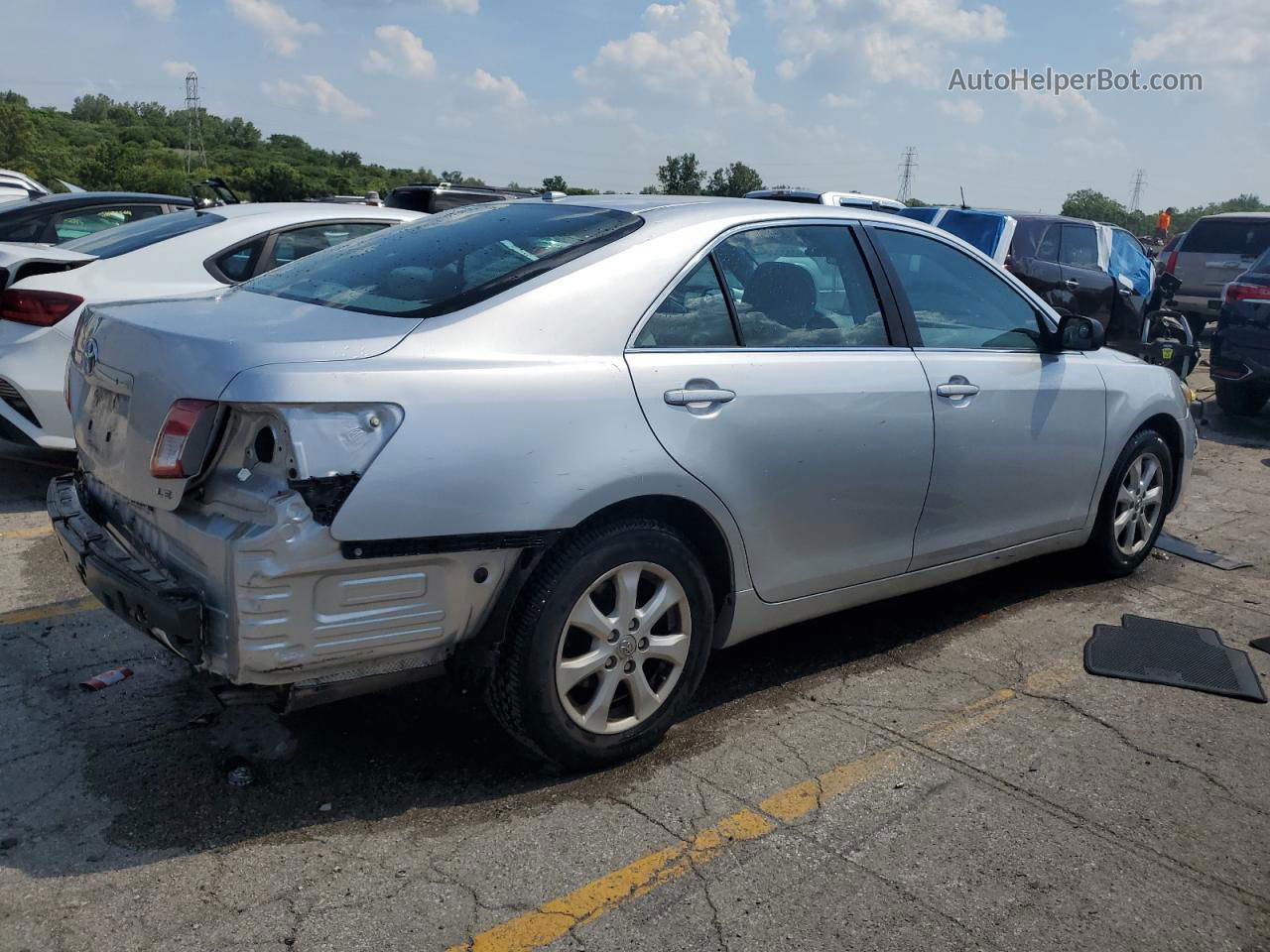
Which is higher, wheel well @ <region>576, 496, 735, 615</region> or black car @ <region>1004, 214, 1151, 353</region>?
black car @ <region>1004, 214, 1151, 353</region>

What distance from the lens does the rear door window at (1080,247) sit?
12016mm

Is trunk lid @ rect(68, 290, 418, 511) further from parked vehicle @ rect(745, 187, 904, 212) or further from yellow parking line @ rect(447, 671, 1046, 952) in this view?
parked vehicle @ rect(745, 187, 904, 212)

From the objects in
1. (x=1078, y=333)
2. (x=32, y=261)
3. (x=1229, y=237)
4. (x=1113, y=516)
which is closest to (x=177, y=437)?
(x=1078, y=333)

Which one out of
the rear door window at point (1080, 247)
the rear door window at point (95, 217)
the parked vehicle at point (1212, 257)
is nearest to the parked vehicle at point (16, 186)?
the rear door window at point (95, 217)

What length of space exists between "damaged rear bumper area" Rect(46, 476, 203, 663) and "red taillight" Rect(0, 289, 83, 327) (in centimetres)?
288

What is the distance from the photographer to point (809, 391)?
3.78 m

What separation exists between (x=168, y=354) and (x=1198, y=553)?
5.50m

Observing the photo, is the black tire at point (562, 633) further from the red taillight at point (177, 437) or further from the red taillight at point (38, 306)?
the red taillight at point (38, 306)

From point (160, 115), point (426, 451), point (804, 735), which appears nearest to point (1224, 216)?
point (804, 735)

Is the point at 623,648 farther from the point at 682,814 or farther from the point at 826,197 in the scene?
the point at 826,197

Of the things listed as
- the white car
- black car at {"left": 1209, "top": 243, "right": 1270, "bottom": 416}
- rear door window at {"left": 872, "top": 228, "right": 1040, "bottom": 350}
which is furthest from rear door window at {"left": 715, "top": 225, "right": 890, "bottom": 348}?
black car at {"left": 1209, "top": 243, "right": 1270, "bottom": 416}

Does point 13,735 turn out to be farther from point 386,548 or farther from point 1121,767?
point 1121,767

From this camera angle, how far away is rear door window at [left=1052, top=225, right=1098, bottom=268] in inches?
473

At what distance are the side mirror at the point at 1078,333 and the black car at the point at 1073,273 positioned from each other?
6669 millimetres
